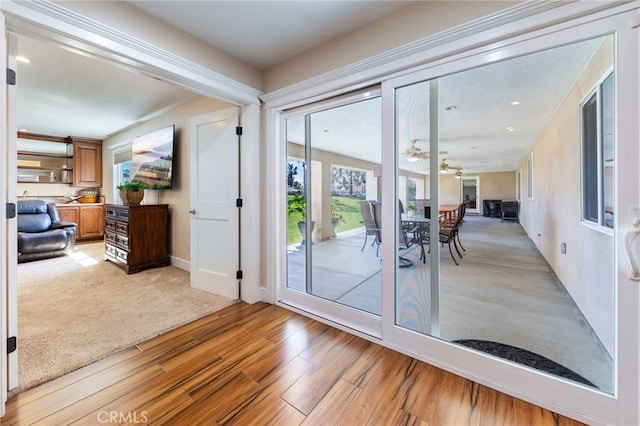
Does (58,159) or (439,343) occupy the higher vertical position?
(58,159)

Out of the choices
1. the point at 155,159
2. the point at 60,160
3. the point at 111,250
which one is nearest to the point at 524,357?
the point at 155,159

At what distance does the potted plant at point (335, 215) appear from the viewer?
246 centimetres

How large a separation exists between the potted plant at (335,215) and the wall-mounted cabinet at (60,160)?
679cm

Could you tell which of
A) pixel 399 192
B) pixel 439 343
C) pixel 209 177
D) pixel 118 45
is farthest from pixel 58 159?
pixel 439 343

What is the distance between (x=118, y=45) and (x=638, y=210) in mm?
3045

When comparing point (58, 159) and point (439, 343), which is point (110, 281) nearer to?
point (439, 343)

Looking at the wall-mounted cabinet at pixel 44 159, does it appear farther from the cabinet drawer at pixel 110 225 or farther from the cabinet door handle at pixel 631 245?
the cabinet door handle at pixel 631 245

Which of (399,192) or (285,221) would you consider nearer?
(399,192)

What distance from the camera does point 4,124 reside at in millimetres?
1309

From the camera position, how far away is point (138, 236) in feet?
12.0

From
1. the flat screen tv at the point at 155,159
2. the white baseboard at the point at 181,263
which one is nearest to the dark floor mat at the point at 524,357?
the white baseboard at the point at 181,263

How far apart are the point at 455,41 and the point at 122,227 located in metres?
4.53

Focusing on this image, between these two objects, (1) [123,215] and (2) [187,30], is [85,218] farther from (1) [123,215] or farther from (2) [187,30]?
(2) [187,30]

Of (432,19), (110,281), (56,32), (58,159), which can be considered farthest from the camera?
(58,159)
